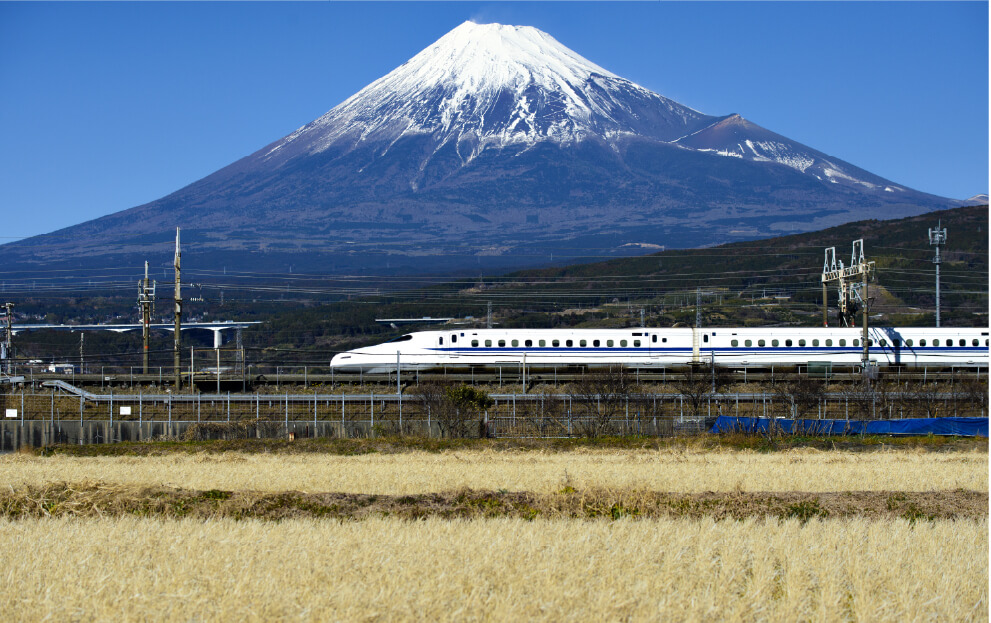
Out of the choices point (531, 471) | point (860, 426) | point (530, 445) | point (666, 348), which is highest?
point (666, 348)

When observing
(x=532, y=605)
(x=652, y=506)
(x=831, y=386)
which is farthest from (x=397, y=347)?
(x=532, y=605)

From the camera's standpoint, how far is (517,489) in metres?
22.9

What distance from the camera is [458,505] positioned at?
752 inches

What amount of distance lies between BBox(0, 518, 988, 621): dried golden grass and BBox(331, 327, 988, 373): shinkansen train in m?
43.4

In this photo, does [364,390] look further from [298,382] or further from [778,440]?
[778,440]

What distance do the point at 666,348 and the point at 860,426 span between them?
18.3m

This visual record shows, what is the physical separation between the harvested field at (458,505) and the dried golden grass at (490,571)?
62.6 inches

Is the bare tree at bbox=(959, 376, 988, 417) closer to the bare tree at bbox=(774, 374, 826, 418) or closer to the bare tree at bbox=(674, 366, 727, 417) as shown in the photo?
the bare tree at bbox=(774, 374, 826, 418)

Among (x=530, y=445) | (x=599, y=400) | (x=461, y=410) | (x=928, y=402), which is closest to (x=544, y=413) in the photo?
(x=599, y=400)

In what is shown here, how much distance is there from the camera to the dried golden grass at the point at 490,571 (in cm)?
1144

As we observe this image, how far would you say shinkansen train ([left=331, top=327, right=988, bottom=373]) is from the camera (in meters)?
60.5

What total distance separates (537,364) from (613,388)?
8.85 meters

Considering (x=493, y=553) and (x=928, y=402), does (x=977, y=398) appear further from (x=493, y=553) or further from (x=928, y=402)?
(x=493, y=553)

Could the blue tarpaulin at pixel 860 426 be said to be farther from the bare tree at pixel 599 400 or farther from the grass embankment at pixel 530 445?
the bare tree at pixel 599 400
